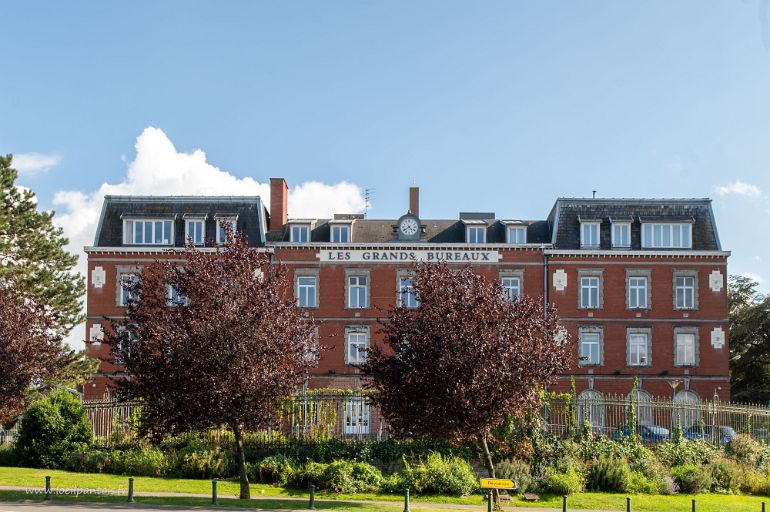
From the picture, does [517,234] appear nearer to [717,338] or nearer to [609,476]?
[717,338]

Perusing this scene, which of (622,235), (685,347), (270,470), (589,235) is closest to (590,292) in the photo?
(589,235)

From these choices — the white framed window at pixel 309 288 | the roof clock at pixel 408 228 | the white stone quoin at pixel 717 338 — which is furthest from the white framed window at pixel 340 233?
the white stone quoin at pixel 717 338

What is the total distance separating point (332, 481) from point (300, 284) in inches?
843

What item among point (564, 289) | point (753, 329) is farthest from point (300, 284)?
point (753, 329)

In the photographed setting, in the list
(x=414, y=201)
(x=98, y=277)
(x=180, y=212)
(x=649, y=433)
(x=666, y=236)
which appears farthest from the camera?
(x=414, y=201)

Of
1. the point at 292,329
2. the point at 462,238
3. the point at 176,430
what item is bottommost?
the point at 176,430

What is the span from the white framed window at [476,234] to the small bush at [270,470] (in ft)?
71.3

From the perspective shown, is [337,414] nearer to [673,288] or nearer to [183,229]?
[183,229]

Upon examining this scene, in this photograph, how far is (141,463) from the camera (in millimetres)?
28234

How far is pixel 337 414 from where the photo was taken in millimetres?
30812

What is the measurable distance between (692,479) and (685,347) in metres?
20.3

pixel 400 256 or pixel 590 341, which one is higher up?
pixel 400 256

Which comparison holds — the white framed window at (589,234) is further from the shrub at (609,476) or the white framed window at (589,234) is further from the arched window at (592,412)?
Answer: the shrub at (609,476)

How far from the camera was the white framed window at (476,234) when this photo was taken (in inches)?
1839
